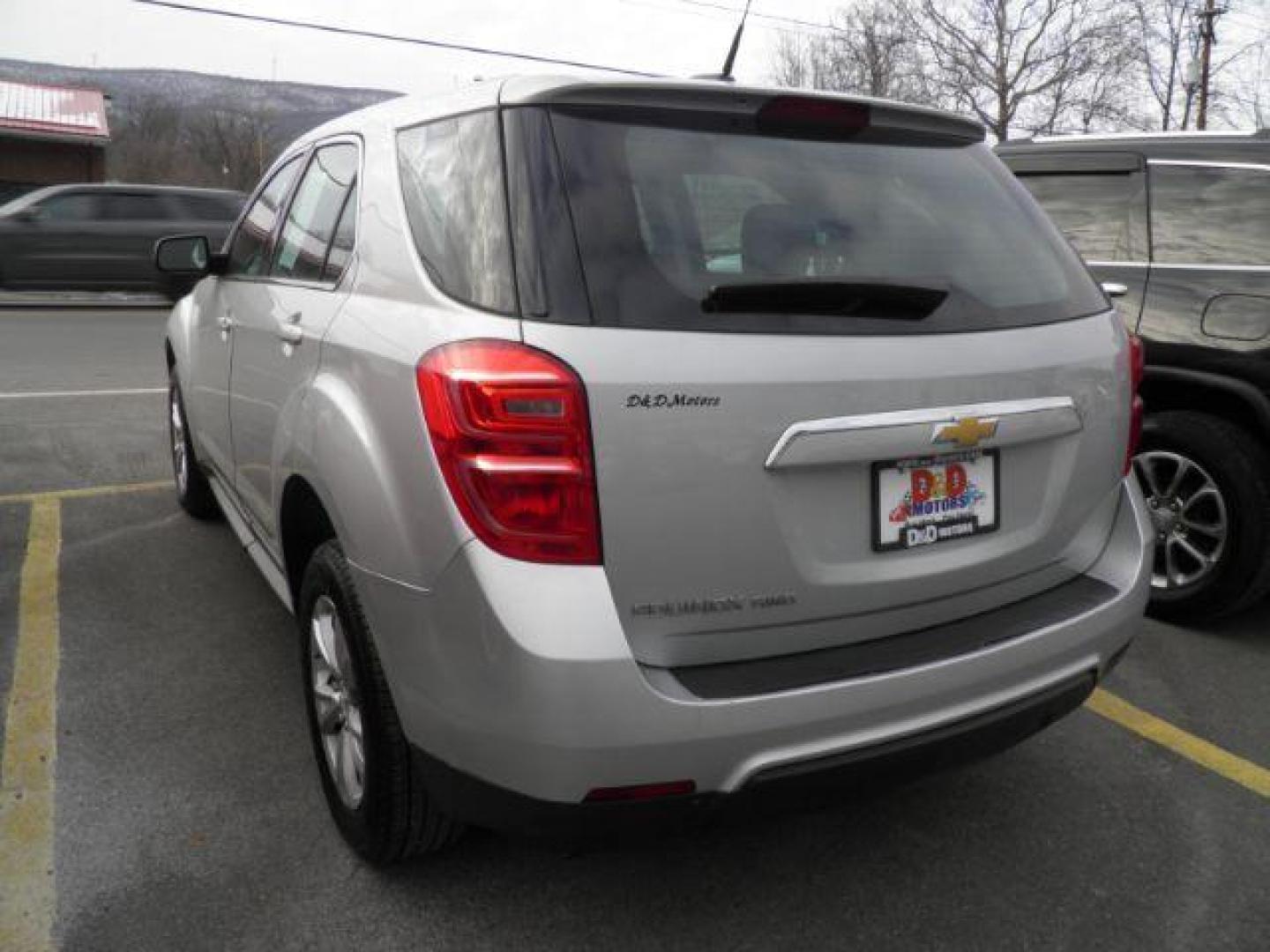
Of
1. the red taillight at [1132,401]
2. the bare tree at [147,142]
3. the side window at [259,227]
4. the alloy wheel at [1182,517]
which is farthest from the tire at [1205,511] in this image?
the bare tree at [147,142]

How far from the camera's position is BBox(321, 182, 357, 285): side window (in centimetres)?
258

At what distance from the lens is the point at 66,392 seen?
27.4ft

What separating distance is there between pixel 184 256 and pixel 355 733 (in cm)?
236

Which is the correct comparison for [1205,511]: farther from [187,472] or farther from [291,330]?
[187,472]

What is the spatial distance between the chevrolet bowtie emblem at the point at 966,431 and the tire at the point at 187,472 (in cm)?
360

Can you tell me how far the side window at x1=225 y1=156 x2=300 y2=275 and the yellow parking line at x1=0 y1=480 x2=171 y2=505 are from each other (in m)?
2.27

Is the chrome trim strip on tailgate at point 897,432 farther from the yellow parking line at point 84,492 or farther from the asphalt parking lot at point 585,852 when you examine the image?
the yellow parking line at point 84,492

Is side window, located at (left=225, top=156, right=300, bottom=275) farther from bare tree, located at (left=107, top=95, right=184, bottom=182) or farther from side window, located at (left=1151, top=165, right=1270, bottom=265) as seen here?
bare tree, located at (left=107, top=95, right=184, bottom=182)

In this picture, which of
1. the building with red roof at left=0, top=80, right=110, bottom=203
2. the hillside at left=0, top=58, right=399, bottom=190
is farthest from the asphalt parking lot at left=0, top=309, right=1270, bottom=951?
the hillside at left=0, top=58, right=399, bottom=190

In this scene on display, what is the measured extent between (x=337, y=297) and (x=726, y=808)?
4.80 ft

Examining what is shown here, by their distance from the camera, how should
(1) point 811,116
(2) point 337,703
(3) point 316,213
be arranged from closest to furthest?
(1) point 811,116
(2) point 337,703
(3) point 316,213

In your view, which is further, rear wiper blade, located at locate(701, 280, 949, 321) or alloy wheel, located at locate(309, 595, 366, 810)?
alloy wheel, located at locate(309, 595, 366, 810)

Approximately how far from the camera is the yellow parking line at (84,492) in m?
5.41

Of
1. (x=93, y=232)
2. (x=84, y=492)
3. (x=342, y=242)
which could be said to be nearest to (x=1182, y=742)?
(x=342, y=242)
